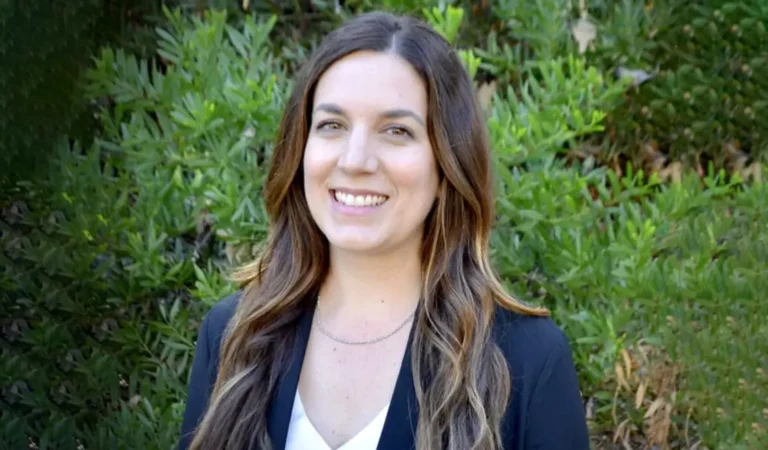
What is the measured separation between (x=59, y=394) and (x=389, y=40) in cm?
193

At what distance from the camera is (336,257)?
6.94 ft

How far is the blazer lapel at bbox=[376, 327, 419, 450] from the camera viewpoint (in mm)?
1918

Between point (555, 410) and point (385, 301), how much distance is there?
0.44 metres

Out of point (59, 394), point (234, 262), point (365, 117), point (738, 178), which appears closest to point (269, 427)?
point (365, 117)

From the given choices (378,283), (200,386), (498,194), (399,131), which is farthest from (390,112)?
(498,194)

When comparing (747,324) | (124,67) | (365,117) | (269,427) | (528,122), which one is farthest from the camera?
(124,67)

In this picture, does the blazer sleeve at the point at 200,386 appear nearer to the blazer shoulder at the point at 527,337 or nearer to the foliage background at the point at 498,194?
the foliage background at the point at 498,194

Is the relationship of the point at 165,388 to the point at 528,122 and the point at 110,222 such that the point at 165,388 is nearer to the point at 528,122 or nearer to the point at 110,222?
the point at 110,222

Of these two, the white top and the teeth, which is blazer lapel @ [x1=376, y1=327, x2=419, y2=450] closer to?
the white top

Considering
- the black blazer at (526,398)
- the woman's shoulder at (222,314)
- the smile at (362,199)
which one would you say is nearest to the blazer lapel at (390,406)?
the black blazer at (526,398)

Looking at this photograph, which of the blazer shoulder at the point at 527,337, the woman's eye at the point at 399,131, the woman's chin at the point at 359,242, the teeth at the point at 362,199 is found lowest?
the blazer shoulder at the point at 527,337

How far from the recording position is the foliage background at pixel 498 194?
8.73ft

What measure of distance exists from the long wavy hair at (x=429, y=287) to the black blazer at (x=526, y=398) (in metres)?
0.03

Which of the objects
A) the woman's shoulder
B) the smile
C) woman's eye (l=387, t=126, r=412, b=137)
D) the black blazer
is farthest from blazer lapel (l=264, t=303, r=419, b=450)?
woman's eye (l=387, t=126, r=412, b=137)
